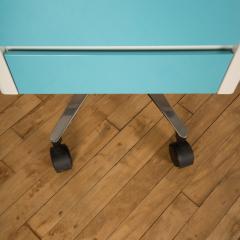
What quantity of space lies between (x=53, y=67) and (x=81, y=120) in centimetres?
66

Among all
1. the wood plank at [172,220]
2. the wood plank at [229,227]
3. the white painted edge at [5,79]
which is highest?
the white painted edge at [5,79]

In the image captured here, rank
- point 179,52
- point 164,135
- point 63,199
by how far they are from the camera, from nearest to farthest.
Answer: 1. point 179,52
2. point 63,199
3. point 164,135

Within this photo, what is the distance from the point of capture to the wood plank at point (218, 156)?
1.24 meters

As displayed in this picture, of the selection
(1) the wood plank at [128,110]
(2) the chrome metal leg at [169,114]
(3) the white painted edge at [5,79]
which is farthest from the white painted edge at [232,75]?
(1) the wood plank at [128,110]

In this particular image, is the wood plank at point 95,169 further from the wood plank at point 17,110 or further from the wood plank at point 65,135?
the wood plank at point 17,110

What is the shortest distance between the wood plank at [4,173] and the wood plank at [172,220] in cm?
56

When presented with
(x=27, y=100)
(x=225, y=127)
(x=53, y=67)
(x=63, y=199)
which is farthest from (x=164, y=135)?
(x=53, y=67)

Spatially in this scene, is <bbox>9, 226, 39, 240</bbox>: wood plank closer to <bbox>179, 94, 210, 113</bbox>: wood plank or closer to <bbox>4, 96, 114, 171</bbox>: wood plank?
<bbox>4, 96, 114, 171</bbox>: wood plank

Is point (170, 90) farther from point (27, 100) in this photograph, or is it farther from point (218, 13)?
point (27, 100)

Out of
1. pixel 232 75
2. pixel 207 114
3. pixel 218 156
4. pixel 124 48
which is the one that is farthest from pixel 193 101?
pixel 124 48

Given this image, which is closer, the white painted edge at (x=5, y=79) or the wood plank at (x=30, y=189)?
the white painted edge at (x=5, y=79)

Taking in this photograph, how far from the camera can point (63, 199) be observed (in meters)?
1.21

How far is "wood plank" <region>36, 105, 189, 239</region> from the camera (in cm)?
116

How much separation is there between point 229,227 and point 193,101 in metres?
0.54
